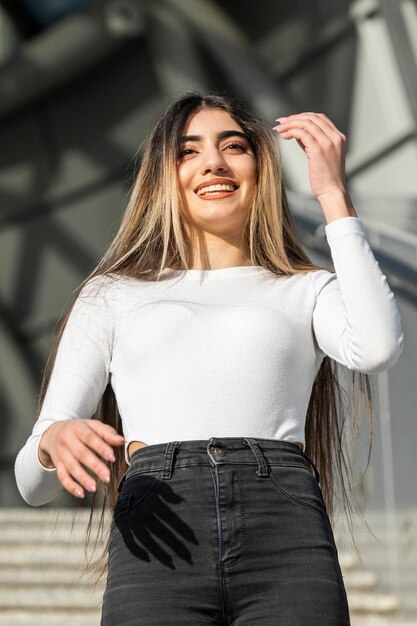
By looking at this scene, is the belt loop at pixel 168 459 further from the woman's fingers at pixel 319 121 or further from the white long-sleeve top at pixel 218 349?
the woman's fingers at pixel 319 121

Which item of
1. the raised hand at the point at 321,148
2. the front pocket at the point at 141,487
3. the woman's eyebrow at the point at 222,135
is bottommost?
the front pocket at the point at 141,487

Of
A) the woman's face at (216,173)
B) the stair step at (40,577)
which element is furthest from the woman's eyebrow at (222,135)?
the stair step at (40,577)

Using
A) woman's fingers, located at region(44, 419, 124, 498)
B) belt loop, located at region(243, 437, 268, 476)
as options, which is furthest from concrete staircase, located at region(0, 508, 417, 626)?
woman's fingers, located at region(44, 419, 124, 498)

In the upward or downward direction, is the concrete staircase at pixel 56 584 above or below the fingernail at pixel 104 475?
below

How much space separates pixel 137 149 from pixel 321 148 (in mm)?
5399

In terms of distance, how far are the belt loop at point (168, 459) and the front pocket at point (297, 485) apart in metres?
0.18

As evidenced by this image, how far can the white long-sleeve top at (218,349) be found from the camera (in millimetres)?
2217

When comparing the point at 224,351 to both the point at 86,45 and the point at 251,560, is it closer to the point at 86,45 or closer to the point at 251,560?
the point at 251,560

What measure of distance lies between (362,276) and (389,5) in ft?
30.9

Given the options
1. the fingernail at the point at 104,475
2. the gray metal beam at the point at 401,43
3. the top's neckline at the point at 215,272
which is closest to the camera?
the fingernail at the point at 104,475

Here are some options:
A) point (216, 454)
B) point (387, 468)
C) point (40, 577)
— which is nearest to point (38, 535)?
point (40, 577)

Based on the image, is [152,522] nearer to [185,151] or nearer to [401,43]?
[185,151]

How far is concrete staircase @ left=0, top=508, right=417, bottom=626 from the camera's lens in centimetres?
566

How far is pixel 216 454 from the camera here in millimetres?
2137
